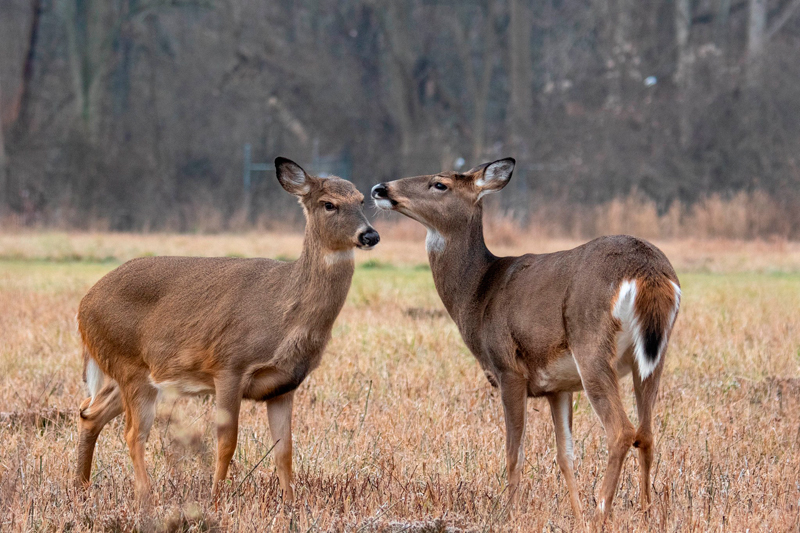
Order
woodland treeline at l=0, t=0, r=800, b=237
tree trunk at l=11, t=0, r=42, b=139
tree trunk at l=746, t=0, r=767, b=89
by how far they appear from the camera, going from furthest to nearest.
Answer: tree trunk at l=746, t=0, r=767, b=89 < woodland treeline at l=0, t=0, r=800, b=237 < tree trunk at l=11, t=0, r=42, b=139

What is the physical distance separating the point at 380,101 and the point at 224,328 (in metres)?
31.0

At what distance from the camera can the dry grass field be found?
14.3 feet

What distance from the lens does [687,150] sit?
2995 cm

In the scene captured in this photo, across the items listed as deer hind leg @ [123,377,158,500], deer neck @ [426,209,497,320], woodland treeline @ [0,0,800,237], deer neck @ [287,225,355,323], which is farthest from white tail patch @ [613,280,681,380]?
woodland treeline @ [0,0,800,237]

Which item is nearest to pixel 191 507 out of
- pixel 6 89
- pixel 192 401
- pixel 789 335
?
pixel 192 401

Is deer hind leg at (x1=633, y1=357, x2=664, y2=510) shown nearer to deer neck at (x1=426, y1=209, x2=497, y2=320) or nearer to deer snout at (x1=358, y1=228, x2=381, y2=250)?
deer neck at (x1=426, y1=209, x2=497, y2=320)

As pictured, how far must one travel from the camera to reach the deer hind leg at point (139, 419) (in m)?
4.72

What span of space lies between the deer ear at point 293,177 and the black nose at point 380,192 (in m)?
0.49

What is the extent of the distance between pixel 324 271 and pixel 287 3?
3244cm

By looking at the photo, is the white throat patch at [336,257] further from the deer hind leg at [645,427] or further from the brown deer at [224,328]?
the deer hind leg at [645,427]

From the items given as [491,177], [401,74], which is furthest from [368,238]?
[401,74]

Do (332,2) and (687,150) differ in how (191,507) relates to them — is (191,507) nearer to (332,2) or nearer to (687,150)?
(687,150)

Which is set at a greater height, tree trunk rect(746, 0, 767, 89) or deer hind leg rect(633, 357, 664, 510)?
tree trunk rect(746, 0, 767, 89)

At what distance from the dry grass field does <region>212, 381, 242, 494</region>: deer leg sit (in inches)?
5.7
